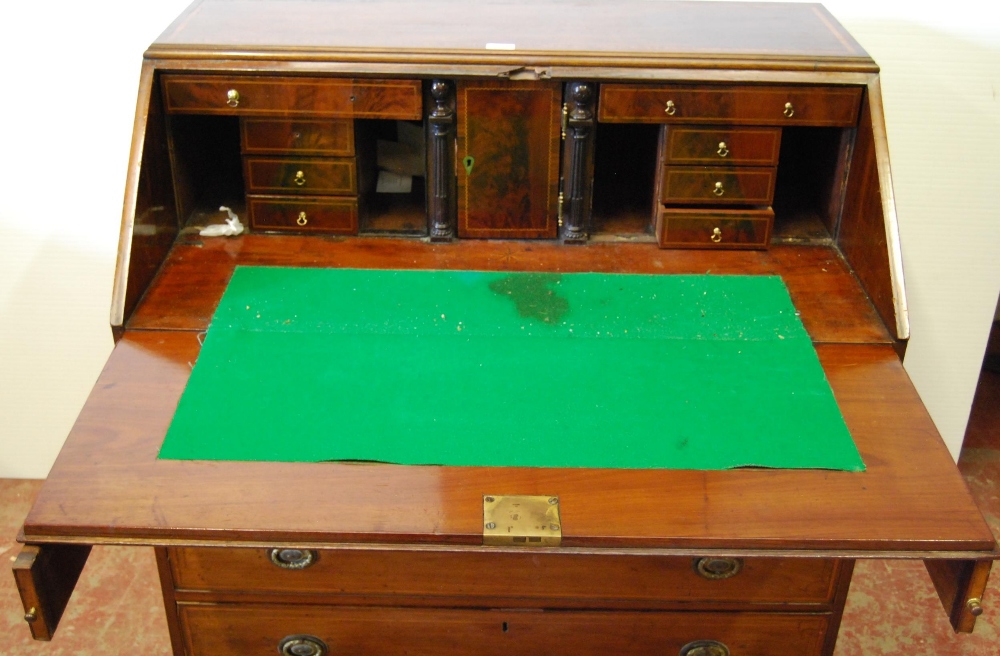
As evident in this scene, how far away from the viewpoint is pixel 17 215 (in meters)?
2.53

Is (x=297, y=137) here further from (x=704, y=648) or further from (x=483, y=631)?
(x=704, y=648)

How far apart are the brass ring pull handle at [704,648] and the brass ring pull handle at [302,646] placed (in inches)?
23.1

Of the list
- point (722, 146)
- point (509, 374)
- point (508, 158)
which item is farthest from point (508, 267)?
point (722, 146)

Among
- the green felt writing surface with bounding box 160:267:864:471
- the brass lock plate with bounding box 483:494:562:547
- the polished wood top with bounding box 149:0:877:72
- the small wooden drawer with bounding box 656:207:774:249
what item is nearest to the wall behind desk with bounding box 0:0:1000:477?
the polished wood top with bounding box 149:0:877:72

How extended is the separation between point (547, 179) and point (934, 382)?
4.57 ft

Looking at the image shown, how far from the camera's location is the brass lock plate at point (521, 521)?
1.40 meters

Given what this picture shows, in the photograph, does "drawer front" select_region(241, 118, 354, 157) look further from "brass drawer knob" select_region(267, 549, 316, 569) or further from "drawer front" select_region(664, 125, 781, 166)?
"brass drawer knob" select_region(267, 549, 316, 569)

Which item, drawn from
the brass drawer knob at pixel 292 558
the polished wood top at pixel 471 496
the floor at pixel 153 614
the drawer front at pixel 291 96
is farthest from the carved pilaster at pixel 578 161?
the floor at pixel 153 614

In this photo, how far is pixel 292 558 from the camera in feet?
5.28

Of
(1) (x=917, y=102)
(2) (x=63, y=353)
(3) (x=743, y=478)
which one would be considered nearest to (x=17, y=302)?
(2) (x=63, y=353)

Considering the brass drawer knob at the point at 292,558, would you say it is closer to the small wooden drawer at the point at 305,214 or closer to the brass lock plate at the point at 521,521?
the brass lock plate at the point at 521,521

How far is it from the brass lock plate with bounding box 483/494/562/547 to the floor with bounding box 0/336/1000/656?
4.30ft

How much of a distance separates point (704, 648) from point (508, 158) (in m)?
0.92

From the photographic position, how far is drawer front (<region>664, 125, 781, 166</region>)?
1934mm
